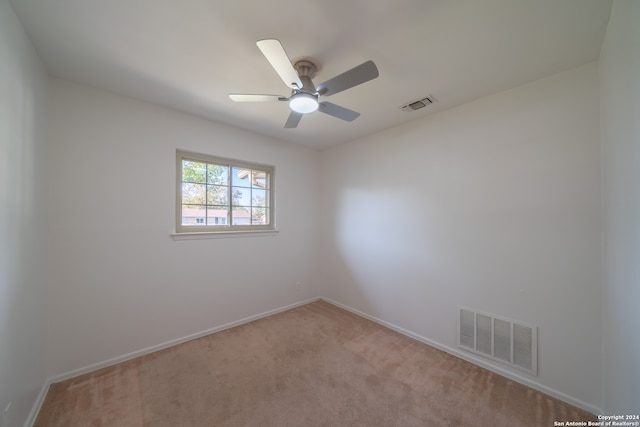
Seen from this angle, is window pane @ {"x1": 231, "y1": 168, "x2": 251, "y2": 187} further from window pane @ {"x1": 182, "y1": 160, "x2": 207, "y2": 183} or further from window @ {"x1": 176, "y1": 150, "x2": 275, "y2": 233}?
window pane @ {"x1": 182, "y1": 160, "x2": 207, "y2": 183}

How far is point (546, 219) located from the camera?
1.85 metres

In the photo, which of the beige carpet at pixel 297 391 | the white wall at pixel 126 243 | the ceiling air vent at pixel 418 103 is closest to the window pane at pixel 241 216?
the white wall at pixel 126 243

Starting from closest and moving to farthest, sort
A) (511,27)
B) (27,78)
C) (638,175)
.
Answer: (638,175) → (511,27) → (27,78)

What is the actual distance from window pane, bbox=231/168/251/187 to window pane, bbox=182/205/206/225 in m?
0.53

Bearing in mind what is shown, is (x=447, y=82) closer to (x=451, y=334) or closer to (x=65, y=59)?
(x=451, y=334)

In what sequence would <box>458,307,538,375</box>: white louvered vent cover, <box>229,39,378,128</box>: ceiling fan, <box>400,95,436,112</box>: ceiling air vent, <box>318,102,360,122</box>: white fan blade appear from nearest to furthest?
<box>229,39,378,128</box>: ceiling fan → <box>318,102,360,122</box>: white fan blade → <box>458,307,538,375</box>: white louvered vent cover → <box>400,95,436,112</box>: ceiling air vent

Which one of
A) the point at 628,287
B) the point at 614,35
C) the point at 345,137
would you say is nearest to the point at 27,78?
the point at 345,137

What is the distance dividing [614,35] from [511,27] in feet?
1.59

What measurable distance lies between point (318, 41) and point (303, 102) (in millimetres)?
372

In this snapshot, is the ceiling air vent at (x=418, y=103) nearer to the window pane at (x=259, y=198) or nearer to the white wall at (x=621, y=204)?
the white wall at (x=621, y=204)

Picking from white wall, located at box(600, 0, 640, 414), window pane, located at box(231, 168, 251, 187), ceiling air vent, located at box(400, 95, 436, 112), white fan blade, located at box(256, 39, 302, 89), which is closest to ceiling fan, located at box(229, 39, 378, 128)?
white fan blade, located at box(256, 39, 302, 89)

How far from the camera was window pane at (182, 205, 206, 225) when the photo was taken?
8.64 ft

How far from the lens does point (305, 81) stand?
1.63 meters

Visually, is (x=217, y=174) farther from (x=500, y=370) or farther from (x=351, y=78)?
(x=500, y=370)
